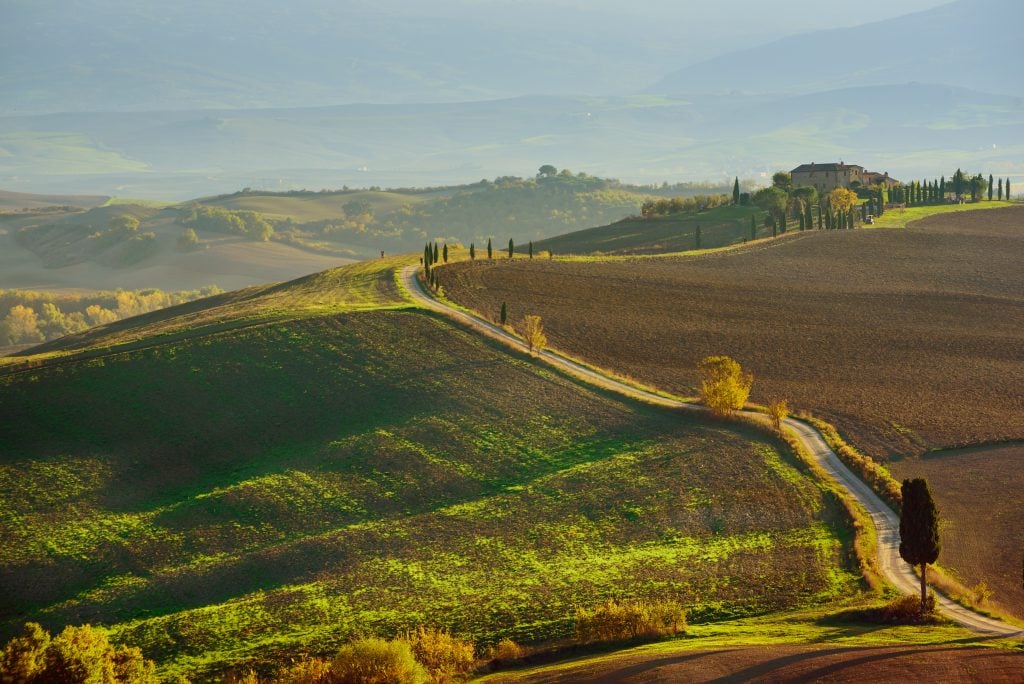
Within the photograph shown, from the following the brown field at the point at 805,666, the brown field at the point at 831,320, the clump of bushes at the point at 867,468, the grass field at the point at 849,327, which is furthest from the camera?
the brown field at the point at 831,320

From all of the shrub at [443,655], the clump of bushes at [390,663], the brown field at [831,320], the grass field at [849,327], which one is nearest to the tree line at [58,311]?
the brown field at [831,320]

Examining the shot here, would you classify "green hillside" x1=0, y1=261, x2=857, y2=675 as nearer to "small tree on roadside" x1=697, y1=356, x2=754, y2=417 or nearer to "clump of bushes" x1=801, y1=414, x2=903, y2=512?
"small tree on roadside" x1=697, y1=356, x2=754, y2=417

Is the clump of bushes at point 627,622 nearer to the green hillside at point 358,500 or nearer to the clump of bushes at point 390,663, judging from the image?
the green hillside at point 358,500

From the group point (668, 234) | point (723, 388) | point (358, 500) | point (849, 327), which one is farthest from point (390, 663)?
point (668, 234)

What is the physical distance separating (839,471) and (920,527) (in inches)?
587

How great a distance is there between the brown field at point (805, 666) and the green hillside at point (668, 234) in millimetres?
86252

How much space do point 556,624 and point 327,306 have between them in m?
47.3

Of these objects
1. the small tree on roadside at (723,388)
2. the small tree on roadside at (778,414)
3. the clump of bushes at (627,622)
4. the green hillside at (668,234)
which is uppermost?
the green hillside at (668,234)

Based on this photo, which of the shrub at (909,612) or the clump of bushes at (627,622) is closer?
the shrub at (909,612)

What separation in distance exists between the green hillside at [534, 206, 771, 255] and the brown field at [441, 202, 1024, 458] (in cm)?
1023

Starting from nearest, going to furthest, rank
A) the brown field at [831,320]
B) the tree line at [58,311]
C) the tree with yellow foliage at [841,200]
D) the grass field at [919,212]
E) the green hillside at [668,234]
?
the brown field at [831,320] < the green hillside at [668,234] < the grass field at [919,212] < the tree with yellow foliage at [841,200] < the tree line at [58,311]

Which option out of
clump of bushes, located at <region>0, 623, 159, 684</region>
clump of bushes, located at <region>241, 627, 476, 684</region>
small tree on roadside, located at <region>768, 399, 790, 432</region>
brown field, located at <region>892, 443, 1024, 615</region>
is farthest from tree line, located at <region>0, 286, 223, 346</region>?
clump of bushes, located at <region>241, 627, 476, 684</region>

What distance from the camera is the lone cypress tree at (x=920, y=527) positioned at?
41.9 metres

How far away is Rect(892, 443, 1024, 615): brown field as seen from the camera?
45469 mm
